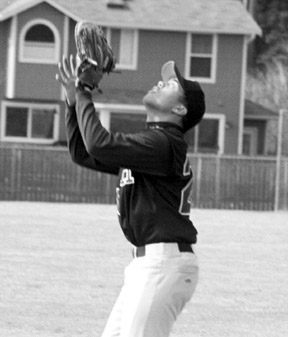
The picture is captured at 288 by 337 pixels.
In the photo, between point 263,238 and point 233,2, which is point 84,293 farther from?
point 233,2

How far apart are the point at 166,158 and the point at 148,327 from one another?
79 centimetres

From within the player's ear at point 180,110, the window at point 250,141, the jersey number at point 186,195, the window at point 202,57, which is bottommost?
the window at point 250,141

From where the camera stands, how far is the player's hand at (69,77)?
6121 millimetres

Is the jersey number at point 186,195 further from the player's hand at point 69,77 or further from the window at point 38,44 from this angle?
the window at point 38,44

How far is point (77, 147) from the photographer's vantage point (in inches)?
247

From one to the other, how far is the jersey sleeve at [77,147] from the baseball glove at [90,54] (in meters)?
0.19

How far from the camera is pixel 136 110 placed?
4325 centimetres

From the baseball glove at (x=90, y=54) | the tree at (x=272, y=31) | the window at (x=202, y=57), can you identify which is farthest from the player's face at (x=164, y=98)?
the tree at (x=272, y=31)

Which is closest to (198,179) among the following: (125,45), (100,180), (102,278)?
(100,180)

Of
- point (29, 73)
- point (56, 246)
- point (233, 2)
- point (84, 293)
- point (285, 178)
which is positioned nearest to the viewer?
point (84, 293)

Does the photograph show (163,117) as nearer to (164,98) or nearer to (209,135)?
(164,98)

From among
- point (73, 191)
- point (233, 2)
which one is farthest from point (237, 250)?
point (233, 2)

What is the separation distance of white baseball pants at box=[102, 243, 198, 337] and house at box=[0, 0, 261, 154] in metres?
36.4

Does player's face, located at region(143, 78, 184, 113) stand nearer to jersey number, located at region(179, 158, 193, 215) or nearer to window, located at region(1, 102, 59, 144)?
jersey number, located at region(179, 158, 193, 215)
